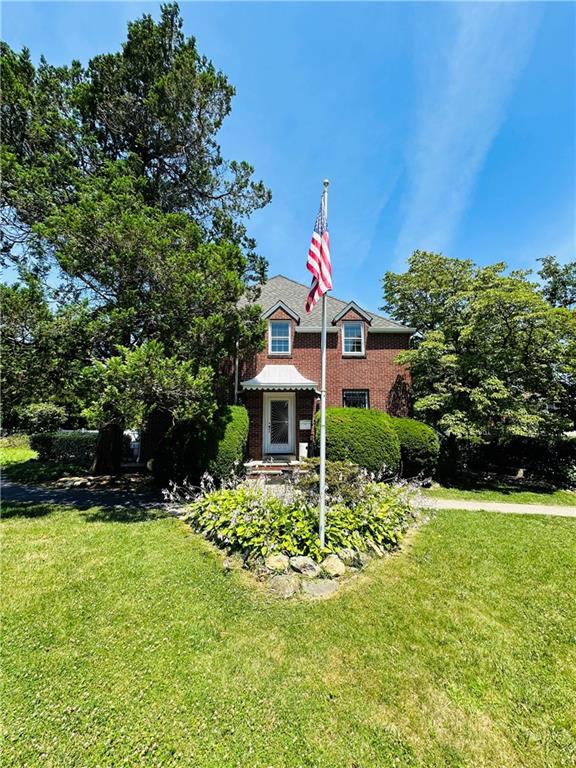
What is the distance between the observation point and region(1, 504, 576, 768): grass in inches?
141

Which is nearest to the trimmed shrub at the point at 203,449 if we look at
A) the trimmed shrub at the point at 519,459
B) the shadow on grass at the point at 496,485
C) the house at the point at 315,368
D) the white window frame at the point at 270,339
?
the house at the point at 315,368

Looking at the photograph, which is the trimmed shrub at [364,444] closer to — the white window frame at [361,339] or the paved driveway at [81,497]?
the white window frame at [361,339]

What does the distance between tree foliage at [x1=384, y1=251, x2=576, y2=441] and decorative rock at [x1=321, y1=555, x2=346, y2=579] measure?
38.5 feet

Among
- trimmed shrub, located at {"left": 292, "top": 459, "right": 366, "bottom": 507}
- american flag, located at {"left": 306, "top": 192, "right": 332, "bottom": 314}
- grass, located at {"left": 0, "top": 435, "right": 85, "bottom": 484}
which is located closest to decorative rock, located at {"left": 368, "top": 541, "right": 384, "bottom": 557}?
trimmed shrub, located at {"left": 292, "top": 459, "right": 366, "bottom": 507}

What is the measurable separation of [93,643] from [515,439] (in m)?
22.4

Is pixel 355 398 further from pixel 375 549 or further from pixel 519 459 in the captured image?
pixel 375 549

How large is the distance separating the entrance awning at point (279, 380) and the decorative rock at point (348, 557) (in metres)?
10.9

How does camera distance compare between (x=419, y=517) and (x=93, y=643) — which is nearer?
(x=93, y=643)

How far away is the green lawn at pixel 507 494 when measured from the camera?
13.9 metres

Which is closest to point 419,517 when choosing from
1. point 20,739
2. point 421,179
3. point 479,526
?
point 479,526

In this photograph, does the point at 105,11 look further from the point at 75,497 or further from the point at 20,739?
the point at 20,739

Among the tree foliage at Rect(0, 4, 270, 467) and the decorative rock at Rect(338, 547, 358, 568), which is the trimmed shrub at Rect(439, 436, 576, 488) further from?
the tree foliage at Rect(0, 4, 270, 467)

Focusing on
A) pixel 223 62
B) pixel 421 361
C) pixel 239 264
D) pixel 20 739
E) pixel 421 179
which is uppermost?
pixel 223 62

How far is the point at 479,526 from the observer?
1009 cm
